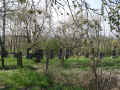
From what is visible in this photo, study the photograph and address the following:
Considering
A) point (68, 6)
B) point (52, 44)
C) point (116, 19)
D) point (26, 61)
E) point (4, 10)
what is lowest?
point (26, 61)

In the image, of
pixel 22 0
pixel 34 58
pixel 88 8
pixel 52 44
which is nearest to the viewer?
pixel 88 8

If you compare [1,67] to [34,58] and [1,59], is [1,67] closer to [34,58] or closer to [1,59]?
[1,59]

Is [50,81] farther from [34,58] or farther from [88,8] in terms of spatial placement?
[88,8]

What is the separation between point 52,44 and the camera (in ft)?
27.4

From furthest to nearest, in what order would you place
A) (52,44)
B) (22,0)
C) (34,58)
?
(34,58), (52,44), (22,0)

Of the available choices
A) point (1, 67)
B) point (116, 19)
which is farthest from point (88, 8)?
point (1, 67)

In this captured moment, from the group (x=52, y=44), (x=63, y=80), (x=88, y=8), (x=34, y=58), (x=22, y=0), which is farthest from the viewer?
(x=34, y=58)

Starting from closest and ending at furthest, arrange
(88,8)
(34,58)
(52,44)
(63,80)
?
(88,8)
(63,80)
(52,44)
(34,58)

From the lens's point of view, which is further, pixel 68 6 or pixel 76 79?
pixel 76 79

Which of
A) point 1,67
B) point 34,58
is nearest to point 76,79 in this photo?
point 34,58

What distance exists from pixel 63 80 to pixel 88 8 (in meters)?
5.35

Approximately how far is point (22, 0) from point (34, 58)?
256 inches

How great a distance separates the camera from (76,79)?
7.41 meters

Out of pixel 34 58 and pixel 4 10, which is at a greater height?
pixel 4 10
